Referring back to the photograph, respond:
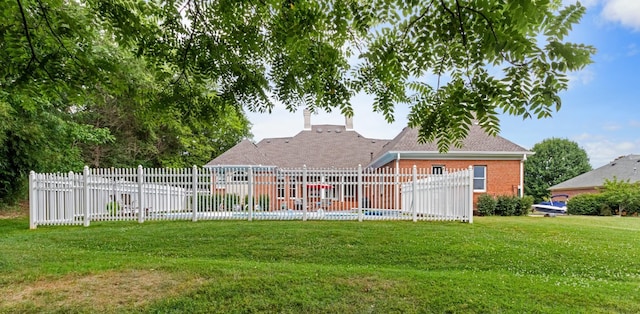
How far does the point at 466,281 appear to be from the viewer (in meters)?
5.26

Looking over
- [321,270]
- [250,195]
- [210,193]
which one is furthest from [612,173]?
[321,270]

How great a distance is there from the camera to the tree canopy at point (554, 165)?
4412 cm

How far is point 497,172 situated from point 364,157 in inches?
342

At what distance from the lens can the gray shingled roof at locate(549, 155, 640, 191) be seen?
2903cm

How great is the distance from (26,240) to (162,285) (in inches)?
207

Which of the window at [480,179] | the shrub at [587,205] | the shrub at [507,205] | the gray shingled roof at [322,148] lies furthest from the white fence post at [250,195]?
the shrub at [587,205]

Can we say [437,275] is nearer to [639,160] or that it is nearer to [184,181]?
[184,181]

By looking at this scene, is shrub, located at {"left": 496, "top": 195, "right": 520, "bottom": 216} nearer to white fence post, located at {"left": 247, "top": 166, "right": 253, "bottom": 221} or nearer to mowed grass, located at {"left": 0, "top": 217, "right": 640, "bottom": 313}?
mowed grass, located at {"left": 0, "top": 217, "right": 640, "bottom": 313}

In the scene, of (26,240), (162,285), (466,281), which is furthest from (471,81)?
(26,240)

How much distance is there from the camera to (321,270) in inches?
229

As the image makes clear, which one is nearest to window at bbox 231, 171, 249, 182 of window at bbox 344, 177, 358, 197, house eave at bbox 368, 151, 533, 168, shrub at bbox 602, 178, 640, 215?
window at bbox 344, 177, 358, 197

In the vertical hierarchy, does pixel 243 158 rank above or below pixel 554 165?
above

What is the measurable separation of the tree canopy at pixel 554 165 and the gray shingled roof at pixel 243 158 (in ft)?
114

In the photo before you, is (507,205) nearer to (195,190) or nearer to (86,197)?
(195,190)
